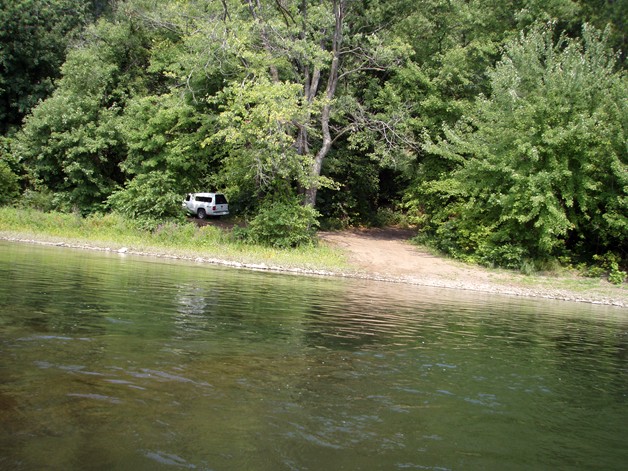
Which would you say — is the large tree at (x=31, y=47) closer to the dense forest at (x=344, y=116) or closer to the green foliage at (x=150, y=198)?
the dense forest at (x=344, y=116)

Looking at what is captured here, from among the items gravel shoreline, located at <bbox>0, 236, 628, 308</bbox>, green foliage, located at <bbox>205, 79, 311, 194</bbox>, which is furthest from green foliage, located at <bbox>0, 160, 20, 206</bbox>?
green foliage, located at <bbox>205, 79, 311, 194</bbox>

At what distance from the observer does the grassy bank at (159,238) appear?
25.9m

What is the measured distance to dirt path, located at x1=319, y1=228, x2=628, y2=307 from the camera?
2256 centimetres

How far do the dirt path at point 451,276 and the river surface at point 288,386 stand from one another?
324 inches

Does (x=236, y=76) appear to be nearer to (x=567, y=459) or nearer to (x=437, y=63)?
(x=437, y=63)

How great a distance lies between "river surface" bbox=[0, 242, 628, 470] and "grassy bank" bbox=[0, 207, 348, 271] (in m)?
11.3

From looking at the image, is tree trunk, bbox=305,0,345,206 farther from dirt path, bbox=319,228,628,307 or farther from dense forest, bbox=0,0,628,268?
dirt path, bbox=319,228,628,307

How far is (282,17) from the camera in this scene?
106 ft

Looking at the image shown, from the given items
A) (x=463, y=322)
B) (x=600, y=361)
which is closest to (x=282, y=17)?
(x=463, y=322)

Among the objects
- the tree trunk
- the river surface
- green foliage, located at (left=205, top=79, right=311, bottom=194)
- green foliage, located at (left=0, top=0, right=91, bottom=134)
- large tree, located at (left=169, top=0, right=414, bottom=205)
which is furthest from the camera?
green foliage, located at (left=0, top=0, right=91, bottom=134)

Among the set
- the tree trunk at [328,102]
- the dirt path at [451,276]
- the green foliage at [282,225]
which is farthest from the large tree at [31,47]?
the dirt path at [451,276]

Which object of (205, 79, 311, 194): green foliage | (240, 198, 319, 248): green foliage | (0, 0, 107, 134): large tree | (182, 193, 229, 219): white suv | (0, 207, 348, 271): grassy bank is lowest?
(0, 207, 348, 271): grassy bank

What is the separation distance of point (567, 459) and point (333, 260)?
20774mm

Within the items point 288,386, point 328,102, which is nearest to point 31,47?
point 328,102
